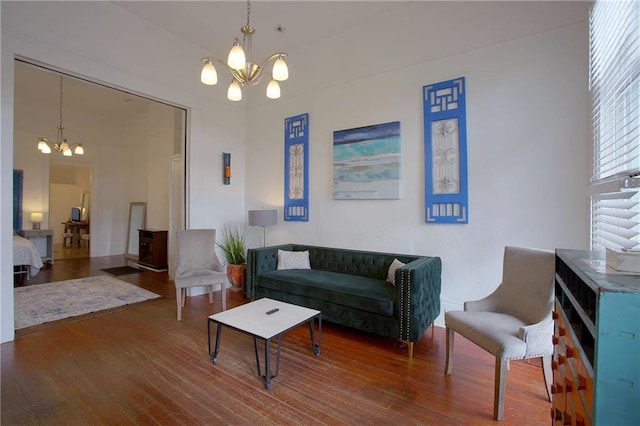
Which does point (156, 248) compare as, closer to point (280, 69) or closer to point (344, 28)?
point (280, 69)

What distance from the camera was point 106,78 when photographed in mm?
3523

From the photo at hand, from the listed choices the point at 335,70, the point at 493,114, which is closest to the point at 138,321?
the point at 335,70

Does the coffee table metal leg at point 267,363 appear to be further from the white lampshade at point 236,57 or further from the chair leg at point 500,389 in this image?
the white lampshade at point 236,57

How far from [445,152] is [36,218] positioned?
28.3 feet

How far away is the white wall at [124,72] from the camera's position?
2.81 metres

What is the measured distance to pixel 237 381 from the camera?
7.16ft

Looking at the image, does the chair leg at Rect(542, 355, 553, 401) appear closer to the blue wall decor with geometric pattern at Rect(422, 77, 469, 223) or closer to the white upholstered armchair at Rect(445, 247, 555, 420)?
the white upholstered armchair at Rect(445, 247, 555, 420)

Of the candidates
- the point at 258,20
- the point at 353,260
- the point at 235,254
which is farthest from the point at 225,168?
the point at 353,260

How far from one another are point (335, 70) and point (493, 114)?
2194mm

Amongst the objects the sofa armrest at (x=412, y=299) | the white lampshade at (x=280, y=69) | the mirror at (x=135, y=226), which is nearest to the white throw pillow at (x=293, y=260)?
the sofa armrest at (x=412, y=299)

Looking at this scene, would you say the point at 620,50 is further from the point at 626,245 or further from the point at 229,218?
the point at 229,218

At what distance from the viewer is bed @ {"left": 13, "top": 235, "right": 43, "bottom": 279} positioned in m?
5.03

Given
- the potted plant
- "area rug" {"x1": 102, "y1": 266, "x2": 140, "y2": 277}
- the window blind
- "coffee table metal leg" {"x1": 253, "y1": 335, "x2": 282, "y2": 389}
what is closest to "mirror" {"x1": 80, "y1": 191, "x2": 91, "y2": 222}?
"area rug" {"x1": 102, "y1": 266, "x2": 140, "y2": 277}

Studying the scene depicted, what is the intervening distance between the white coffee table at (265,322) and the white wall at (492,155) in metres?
1.64
